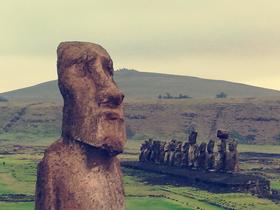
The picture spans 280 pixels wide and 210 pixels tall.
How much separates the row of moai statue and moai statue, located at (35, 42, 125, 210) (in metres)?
29.2

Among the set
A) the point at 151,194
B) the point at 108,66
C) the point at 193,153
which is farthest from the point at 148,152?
the point at 108,66

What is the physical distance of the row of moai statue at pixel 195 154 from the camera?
42438 mm

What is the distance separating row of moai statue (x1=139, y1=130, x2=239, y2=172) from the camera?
1671 inches

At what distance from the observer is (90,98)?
13266 millimetres

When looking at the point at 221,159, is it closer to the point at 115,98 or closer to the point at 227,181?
the point at 227,181

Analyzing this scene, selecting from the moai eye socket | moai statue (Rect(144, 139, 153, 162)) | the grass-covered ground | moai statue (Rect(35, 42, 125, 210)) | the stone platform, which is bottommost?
the grass-covered ground

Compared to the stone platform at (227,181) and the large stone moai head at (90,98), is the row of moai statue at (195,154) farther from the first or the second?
the large stone moai head at (90,98)

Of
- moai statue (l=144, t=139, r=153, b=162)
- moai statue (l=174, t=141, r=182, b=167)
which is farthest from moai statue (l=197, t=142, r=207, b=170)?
moai statue (l=144, t=139, r=153, b=162)

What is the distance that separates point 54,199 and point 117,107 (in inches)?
74.1

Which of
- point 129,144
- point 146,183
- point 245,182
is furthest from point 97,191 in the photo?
point 129,144

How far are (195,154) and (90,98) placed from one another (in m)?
33.2

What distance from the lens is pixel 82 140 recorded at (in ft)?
43.2

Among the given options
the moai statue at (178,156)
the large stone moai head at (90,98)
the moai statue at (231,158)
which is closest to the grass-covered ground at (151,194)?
the moai statue at (178,156)

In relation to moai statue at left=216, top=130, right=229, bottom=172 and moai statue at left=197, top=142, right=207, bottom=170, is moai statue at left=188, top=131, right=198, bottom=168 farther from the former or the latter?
moai statue at left=216, top=130, right=229, bottom=172
